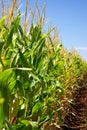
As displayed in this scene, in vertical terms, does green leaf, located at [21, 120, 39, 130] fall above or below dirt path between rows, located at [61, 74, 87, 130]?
above

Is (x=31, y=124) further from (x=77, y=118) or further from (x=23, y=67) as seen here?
(x=77, y=118)

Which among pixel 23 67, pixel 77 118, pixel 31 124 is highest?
pixel 23 67

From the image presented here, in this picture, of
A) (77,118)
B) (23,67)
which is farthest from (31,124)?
(77,118)

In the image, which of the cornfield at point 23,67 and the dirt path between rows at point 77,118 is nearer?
the cornfield at point 23,67

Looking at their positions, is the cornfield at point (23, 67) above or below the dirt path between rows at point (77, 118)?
above

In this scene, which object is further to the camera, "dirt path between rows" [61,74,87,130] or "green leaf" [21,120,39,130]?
"dirt path between rows" [61,74,87,130]

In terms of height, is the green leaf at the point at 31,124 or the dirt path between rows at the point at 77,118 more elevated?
the green leaf at the point at 31,124

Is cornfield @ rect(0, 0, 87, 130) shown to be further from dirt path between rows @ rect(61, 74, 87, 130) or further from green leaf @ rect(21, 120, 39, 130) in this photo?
dirt path between rows @ rect(61, 74, 87, 130)

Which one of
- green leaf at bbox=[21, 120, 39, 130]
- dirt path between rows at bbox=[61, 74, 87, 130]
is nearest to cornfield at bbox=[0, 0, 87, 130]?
green leaf at bbox=[21, 120, 39, 130]

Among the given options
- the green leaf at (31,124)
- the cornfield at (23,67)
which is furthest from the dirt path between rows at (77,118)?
the green leaf at (31,124)

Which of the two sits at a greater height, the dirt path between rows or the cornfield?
the cornfield

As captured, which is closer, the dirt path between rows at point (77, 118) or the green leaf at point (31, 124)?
the green leaf at point (31, 124)

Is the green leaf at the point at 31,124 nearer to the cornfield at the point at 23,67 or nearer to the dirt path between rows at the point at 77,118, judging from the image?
the cornfield at the point at 23,67

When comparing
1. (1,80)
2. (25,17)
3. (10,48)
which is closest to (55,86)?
(25,17)
